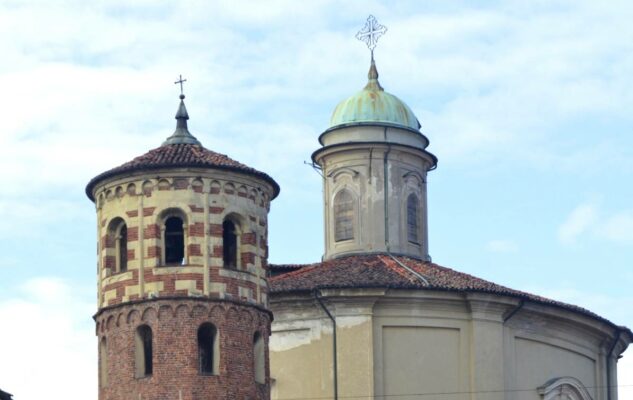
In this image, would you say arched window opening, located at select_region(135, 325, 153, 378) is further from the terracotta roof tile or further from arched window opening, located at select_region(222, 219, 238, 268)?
the terracotta roof tile

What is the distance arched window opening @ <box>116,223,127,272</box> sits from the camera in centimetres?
4950

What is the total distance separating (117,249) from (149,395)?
12.3ft

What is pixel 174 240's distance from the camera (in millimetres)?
49344

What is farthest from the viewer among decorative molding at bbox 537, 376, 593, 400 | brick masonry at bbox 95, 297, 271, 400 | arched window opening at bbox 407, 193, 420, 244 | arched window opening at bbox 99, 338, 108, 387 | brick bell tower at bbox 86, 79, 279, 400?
arched window opening at bbox 407, 193, 420, 244

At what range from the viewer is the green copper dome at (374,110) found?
60031 millimetres

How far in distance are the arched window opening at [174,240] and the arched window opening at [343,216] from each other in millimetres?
10427

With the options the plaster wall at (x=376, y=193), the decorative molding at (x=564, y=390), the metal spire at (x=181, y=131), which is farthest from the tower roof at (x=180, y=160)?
the decorative molding at (x=564, y=390)

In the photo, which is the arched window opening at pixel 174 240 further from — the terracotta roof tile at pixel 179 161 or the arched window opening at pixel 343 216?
the arched window opening at pixel 343 216

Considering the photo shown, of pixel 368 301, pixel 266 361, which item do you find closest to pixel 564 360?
pixel 368 301

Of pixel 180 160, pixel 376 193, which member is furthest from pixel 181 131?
pixel 376 193

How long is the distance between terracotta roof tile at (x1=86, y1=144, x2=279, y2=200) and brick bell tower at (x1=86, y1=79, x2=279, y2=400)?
0.02 m

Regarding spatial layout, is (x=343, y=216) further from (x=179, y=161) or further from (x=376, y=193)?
(x=179, y=161)

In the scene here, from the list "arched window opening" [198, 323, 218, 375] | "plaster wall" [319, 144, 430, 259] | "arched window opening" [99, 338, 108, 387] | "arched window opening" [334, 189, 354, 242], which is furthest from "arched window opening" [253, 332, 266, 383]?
"arched window opening" [334, 189, 354, 242]

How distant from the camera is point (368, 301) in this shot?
54.3m
